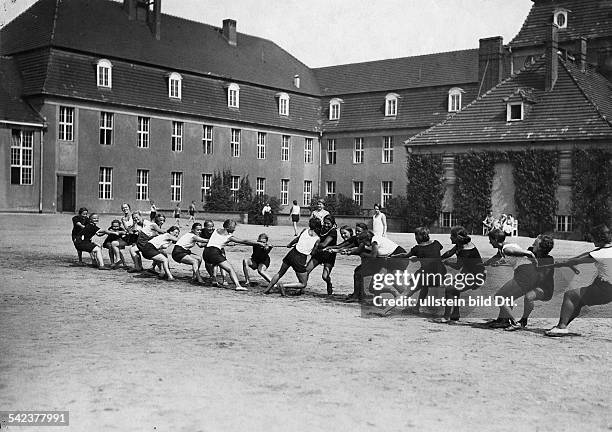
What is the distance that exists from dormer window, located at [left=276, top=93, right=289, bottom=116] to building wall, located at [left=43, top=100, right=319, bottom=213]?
145cm

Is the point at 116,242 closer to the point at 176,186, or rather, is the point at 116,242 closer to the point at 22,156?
the point at 22,156

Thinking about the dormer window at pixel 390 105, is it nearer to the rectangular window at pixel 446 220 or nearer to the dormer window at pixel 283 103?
the dormer window at pixel 283 103

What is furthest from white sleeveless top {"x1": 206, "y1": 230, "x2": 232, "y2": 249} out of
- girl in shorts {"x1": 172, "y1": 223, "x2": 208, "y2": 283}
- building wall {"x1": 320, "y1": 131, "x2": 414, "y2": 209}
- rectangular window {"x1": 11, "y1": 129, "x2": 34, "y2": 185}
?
building wall {"x1": 320, "y1": 131, "x2": 414, "y2": 209}

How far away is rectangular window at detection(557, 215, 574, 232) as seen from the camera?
33906 millimetres

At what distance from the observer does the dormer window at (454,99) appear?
49.0 meters

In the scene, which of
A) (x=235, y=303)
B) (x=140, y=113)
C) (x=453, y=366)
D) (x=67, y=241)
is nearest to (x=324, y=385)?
(x=453, y=366)

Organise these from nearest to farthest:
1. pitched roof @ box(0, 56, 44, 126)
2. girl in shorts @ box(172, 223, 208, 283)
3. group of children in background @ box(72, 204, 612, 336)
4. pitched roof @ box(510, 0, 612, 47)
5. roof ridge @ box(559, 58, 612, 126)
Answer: group of children in background @ box(72, 204, 612, 336), girl in shorts @ box(172, 223, 208, 283), roof ridge @ box(559, 58, 612, 126), pitched roof @ box(0, 56, 44, 126), pitched roof @ box(510, 0, 612, 47)

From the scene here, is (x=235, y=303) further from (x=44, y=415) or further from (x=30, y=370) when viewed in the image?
(x=44, y=415)

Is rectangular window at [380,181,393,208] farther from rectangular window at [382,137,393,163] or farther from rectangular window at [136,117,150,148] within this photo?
rectangular window at [136,117,150,148]

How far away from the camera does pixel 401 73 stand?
5319 centimetres

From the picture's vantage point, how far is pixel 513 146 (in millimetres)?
35062

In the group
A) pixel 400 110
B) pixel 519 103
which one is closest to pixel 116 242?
pixel 519 103

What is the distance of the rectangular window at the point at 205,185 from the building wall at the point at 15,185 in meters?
11.0

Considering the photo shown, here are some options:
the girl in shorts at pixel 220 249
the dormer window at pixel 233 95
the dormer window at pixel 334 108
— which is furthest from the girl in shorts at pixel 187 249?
the dormer window at pixel 334 108
